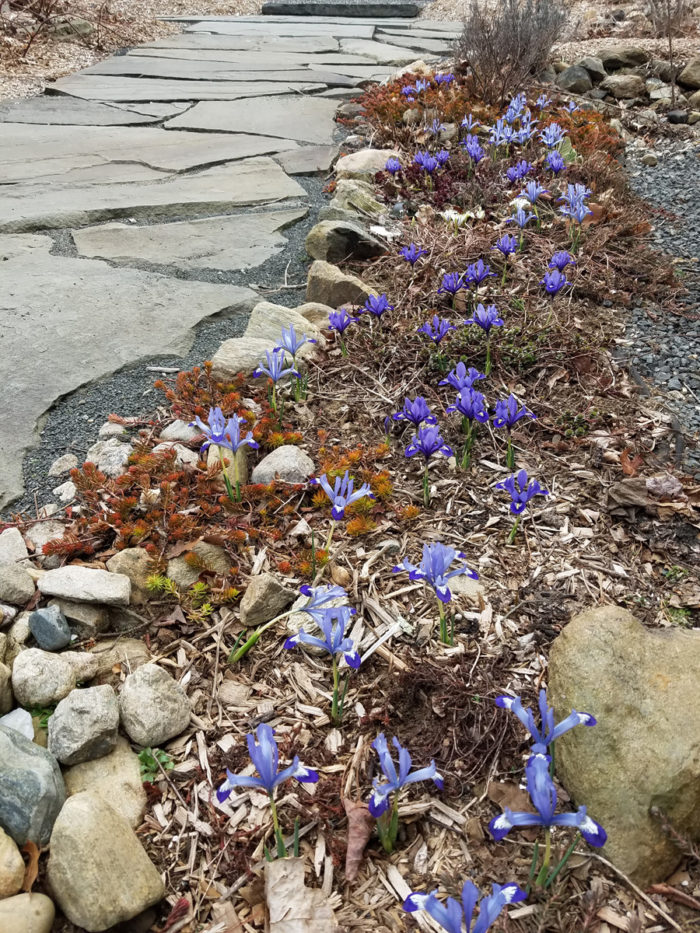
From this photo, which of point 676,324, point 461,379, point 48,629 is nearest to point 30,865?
point 48,629

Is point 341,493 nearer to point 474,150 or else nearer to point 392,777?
point 392,777

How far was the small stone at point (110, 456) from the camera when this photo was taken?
2.73 m

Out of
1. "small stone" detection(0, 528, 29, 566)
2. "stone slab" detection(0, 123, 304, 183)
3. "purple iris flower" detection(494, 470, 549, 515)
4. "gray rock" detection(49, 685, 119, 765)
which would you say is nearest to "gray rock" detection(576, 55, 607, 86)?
"stone slab" detection(0, 123, 304, 183)

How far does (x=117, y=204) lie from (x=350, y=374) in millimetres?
2360

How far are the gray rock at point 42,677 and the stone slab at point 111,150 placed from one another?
401 centimetres

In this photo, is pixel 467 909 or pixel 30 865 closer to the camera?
pixel 467 909

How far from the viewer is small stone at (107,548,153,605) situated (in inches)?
91.0

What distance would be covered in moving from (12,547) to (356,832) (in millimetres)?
1412

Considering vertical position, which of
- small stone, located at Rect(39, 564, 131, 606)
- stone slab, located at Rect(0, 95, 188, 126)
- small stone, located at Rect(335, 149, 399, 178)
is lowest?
small stone, located at Rect(39, 564, 131, 606)

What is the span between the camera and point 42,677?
76.8 inches

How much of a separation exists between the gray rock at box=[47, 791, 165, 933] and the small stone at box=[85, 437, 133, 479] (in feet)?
4.42

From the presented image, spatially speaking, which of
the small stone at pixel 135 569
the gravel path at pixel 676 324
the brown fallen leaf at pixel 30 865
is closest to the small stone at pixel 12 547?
the small stone at pixel 135 569

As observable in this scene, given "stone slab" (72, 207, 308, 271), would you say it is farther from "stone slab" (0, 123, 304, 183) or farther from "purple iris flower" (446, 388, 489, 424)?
"purple iris flower" (446, 388, 489, 424)

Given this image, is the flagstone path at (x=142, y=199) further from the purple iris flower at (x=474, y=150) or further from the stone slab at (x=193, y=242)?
the purple iris flower at (x=474, y=150)
